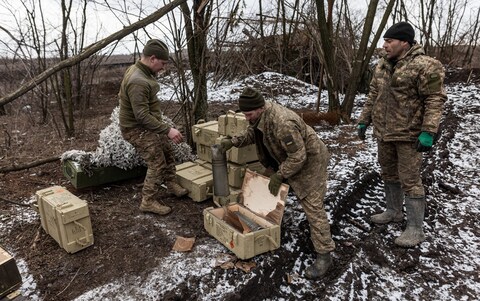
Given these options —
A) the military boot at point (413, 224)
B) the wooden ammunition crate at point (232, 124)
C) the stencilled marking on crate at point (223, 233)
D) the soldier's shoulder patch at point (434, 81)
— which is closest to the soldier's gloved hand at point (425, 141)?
the soldier's shoulder patch at point (434, 81)

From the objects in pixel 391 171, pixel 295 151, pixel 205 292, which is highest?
pixel 295 151

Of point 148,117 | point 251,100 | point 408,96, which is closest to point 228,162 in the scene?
point 148,117

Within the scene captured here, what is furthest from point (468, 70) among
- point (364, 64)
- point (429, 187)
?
point (429, 187)

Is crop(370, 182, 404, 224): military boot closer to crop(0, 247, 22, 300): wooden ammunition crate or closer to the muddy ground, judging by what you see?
the muddy ground

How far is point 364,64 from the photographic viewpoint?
860 cm

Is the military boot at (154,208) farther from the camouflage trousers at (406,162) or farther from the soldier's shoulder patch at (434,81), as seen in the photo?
the soldier's shoulder patch at (434,81)

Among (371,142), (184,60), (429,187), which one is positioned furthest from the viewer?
(371,142)

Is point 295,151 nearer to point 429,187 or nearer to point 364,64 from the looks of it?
point 429,187

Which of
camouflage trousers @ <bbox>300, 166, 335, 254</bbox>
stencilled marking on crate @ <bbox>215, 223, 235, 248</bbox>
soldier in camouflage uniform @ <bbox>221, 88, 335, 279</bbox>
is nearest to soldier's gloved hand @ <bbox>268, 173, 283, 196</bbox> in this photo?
soldier in camouflage uniform @ <bbox>221, 88, 335, 279</bbox>

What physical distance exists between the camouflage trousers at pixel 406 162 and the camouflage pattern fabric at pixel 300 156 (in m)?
0.91

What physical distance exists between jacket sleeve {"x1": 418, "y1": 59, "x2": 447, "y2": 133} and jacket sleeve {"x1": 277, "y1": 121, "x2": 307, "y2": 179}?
4.18ft

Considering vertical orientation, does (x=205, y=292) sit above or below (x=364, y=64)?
below

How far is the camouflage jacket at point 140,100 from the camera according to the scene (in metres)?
4.12

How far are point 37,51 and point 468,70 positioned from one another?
1421 cm
